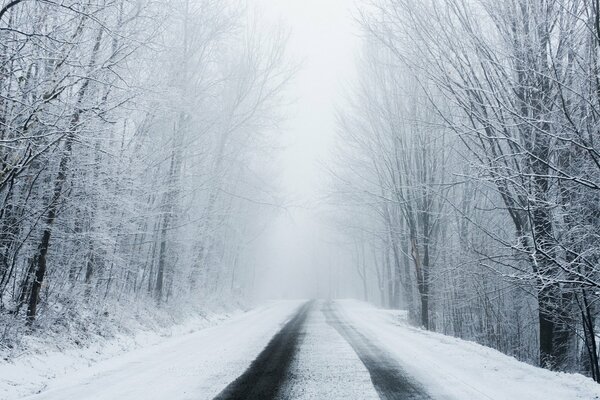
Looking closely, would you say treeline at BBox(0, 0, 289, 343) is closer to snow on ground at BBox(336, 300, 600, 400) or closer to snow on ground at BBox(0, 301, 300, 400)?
snow on ground at BBox(0, 301, 300, 400)

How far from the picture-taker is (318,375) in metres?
6.57

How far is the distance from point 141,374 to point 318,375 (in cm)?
263

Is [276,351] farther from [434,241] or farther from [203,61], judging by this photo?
[203,61]

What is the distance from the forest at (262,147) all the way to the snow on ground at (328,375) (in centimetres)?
250

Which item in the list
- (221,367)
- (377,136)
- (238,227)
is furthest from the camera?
(238,227)

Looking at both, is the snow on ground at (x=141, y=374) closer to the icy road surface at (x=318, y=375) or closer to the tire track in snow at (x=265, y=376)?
the icy road surface at (x=318, y=375)

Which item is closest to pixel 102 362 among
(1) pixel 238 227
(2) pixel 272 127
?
(2) pixel 272 127

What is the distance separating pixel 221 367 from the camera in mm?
7273

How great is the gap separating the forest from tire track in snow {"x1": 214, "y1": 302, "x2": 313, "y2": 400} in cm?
343

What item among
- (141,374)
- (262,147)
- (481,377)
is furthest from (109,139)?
(262,147)

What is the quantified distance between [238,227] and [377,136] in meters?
19.2

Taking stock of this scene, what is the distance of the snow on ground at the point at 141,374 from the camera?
217 inches

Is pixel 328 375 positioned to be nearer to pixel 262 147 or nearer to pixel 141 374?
pixel 141 374

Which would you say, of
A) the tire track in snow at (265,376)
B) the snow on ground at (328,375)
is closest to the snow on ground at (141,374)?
the tire track in snow at (265,376)
